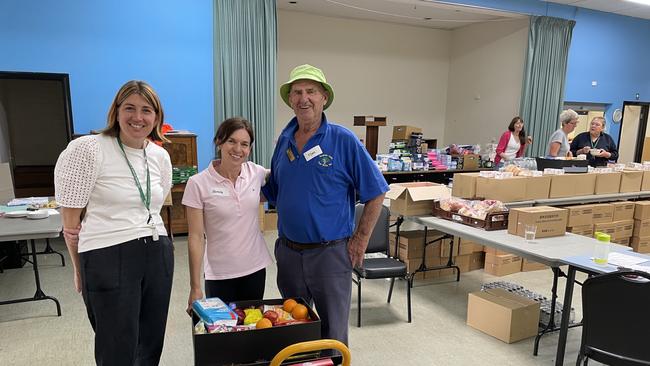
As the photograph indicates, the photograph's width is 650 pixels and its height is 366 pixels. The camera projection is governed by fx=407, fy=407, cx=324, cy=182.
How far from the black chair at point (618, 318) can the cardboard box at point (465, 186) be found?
1.84m

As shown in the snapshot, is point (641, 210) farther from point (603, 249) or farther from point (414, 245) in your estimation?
point (603, 249)

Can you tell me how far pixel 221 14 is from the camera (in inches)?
201

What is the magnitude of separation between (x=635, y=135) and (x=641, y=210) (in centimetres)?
553

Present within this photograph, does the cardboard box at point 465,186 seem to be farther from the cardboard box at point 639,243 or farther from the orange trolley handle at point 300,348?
the orange trolley handle at point 300,348

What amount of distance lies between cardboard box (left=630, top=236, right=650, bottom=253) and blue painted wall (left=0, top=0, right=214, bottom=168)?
5.17 m

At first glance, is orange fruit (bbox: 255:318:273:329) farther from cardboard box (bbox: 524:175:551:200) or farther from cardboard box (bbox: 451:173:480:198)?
cardboard box (bbox: 524:175:551:200)

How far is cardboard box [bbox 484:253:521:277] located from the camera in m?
4.05

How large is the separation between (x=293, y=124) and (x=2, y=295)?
315cm

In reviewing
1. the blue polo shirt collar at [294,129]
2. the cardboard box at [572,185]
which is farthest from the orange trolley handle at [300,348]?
the cardboard box at [572,185]

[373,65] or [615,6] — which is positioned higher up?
[615,6]

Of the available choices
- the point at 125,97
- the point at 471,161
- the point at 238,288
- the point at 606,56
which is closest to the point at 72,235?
the point at 125,97

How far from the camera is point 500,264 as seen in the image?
4.05 m

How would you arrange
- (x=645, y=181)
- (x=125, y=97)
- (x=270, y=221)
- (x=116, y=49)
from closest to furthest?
1. (x=125, y=97)
2. (x=645, y=181)
3. (x=116, y=49)
4. (x=270, y=221)

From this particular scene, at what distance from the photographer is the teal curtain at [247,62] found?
5180mm
